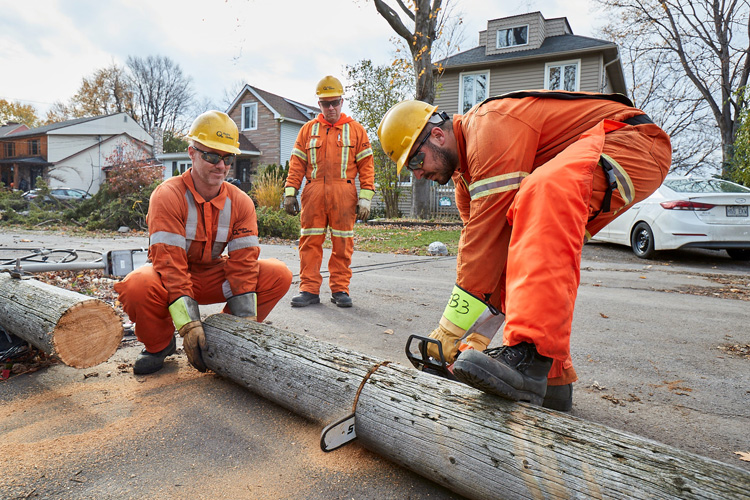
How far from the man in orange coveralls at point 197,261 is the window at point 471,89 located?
1917 cm

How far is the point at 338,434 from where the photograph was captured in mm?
2020

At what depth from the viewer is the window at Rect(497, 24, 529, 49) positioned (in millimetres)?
20969

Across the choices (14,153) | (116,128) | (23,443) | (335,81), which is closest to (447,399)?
(23,443)

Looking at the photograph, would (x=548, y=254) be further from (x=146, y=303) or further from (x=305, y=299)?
(x=305, y=299)

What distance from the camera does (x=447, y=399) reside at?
1863 millimetres

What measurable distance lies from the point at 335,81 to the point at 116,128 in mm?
42617

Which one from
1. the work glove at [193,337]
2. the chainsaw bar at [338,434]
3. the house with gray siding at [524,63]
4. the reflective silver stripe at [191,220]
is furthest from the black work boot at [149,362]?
the house with gray siding at [524,63]

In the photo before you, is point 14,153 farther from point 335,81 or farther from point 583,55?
point 335,81

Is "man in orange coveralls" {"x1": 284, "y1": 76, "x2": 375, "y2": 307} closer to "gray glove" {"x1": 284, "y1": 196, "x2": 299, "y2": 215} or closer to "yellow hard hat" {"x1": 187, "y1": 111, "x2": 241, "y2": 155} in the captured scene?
"gray glove" {"x1": 284, "y1": 196, "x2": 299, "y2": 215}

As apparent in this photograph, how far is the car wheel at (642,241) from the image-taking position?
330 inches

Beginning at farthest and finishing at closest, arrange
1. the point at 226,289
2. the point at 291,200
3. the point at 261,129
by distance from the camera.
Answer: the point at 261,129, the point at 291,200, the point at 226,289

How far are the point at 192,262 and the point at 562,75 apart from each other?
20.2m

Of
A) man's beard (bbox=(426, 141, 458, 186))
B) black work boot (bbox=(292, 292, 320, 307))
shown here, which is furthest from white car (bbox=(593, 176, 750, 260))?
man's beard (bbox=(426, 141, 458, 186))

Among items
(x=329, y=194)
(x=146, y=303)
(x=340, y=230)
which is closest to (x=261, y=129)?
(x=329, y=194)
